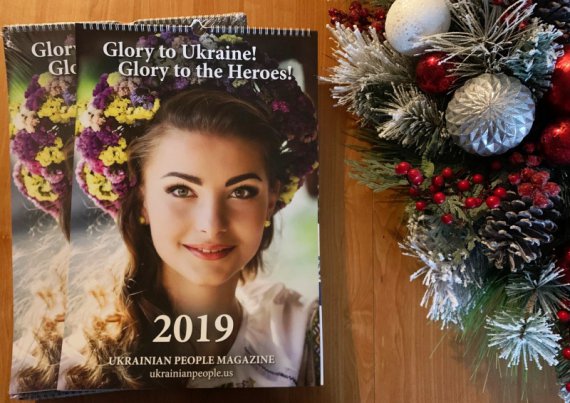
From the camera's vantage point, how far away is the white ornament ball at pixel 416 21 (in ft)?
1.66

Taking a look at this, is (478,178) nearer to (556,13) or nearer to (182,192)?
(556,13)

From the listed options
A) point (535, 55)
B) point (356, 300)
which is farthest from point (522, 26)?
point (356, 300)

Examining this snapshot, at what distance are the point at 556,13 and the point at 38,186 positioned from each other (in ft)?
1.96

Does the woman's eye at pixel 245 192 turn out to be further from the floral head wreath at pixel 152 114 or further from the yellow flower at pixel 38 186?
the yellow flower at pixel 38 186

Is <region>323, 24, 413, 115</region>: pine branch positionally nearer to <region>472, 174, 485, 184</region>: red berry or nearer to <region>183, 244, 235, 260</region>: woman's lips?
<region>472, 174, 485, 184</region>: red berry

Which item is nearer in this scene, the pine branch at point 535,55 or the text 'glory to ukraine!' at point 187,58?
the pine branch at point 535,55

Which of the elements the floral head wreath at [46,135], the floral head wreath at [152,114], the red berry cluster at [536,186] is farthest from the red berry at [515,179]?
the floral head wreath at [46,135]

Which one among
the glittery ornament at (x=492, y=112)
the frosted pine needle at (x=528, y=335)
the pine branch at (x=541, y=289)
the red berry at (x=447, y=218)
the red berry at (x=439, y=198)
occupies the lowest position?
the frosted pine needle at (x=528, y=335)

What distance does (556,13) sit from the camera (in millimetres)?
502

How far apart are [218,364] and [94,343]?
0.48 ft

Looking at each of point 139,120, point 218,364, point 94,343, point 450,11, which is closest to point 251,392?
point 218,364

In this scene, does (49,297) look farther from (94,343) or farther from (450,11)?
(450,11)

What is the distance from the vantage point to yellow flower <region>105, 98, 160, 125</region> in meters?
0.59

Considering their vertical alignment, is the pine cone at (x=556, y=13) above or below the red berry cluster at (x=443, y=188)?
above
